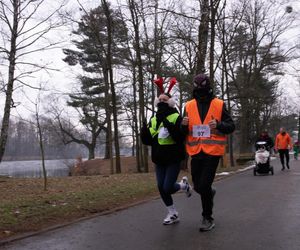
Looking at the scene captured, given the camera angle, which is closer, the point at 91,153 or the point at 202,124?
the point at 202,124

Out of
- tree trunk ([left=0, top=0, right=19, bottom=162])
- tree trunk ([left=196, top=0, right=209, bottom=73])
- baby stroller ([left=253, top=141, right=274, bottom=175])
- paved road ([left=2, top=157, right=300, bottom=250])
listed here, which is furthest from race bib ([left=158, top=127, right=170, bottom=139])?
tree trunk ([left=196, top=0, right=209, bottom=73])

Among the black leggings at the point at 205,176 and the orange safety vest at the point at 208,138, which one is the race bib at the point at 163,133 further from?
the black leggings at the point at 205,176

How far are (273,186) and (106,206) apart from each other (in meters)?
5.57

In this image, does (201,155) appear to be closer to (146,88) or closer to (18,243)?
(18,243)

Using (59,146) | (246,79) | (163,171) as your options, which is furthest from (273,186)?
(59,146)

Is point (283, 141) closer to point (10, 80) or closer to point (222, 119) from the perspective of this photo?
point (10, 80)

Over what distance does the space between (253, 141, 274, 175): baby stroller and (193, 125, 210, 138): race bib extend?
40.1 feet

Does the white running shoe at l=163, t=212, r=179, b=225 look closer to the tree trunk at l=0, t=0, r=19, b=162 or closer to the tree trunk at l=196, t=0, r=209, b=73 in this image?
the tree trunk at l=0, t=0, r=19, b=162

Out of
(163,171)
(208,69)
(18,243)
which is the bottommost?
(18,243)

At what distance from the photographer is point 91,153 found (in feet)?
204

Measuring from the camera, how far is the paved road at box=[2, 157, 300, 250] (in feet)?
19.9

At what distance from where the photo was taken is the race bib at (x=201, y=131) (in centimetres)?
673

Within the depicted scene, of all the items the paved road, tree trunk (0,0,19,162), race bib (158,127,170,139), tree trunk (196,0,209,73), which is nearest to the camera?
the paved road

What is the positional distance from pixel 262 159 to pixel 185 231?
12492 millimetres
